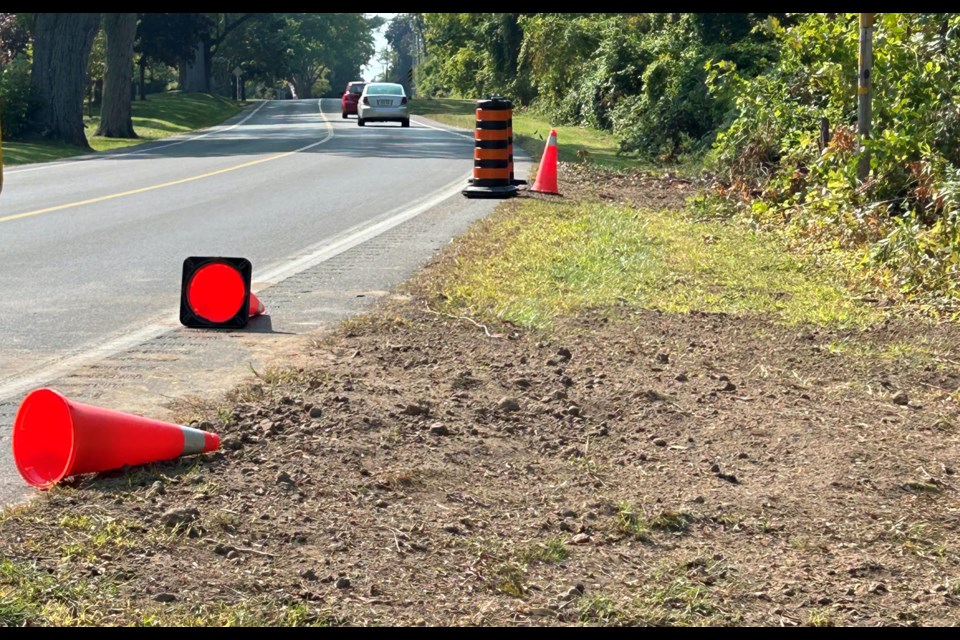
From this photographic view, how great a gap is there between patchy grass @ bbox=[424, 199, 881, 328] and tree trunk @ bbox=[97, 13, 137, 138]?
1118 inches

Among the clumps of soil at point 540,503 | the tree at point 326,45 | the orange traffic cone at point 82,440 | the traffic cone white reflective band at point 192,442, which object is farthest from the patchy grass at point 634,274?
the tree at point 326,45

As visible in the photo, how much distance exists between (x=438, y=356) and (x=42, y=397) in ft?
7.91

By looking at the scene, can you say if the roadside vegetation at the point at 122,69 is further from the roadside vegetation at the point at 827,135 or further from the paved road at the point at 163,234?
the roadside vegetation at the point at 827,135

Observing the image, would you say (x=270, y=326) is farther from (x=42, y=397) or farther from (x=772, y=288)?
(x=772, y=288)

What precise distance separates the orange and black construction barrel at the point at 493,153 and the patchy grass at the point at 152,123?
1367 centimetres

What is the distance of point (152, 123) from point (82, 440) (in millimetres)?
46606

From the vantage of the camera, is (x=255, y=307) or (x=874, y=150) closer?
(x=255, y=307)

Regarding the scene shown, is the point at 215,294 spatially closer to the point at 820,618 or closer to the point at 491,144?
the point at 820,618

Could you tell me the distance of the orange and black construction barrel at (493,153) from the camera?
15599 mm

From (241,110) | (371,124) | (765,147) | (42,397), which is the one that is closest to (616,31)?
(371,124)

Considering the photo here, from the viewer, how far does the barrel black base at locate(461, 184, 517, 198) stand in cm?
1577

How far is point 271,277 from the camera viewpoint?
9617 millimetres

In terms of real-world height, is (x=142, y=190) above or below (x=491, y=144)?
below

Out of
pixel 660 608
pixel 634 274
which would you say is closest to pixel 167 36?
pixel 634 274
